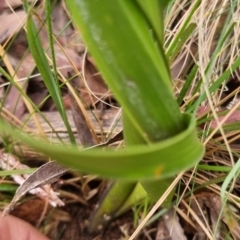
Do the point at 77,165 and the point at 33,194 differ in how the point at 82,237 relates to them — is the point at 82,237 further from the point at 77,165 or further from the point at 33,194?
the point at 77,165

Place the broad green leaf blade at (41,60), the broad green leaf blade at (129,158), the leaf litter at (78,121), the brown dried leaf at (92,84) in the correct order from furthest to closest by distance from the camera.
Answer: the brown dried leaf at (92,84) → the leaf litter at (78,121) → the broad green leaf blade at (41,60) → the broad green leaf blade at (129,158)

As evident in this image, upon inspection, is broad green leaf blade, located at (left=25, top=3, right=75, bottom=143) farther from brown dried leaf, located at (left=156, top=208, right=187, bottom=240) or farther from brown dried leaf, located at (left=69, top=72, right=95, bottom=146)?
brown dried leaf, located at (left=156, top=208, right=187, bottom=240)

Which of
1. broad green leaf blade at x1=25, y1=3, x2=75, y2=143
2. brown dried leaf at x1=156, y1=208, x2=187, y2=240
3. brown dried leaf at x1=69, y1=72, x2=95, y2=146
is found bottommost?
brown dried leaf at x1=156, y1=208, x2=187, y2=240

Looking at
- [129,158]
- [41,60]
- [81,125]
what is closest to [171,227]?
[81,125]

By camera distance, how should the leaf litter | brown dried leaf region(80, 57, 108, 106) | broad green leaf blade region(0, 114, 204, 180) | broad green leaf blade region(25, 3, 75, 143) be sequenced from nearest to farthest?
1. broad green leaf blade region(0, 114, 204, 180)
2. broad green leaf blade region(25, 3, 75, 143)
3. the leaf litter
4. brown dried leaf region(80, 57, 108, 106)

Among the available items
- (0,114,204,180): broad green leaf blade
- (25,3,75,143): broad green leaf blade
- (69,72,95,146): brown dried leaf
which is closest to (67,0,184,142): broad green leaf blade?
(0,114,204,180): broad green leaf blade

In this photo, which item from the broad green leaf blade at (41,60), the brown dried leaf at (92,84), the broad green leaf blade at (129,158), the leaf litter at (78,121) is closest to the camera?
the broad green leaf blade at (129,158)

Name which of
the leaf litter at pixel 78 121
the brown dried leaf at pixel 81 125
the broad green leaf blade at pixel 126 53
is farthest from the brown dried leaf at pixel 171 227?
the broad green leaf blade at pixel 126 53

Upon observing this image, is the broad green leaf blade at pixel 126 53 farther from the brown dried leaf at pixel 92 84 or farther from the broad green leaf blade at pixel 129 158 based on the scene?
the brown dried leaf at pixel 92 84
